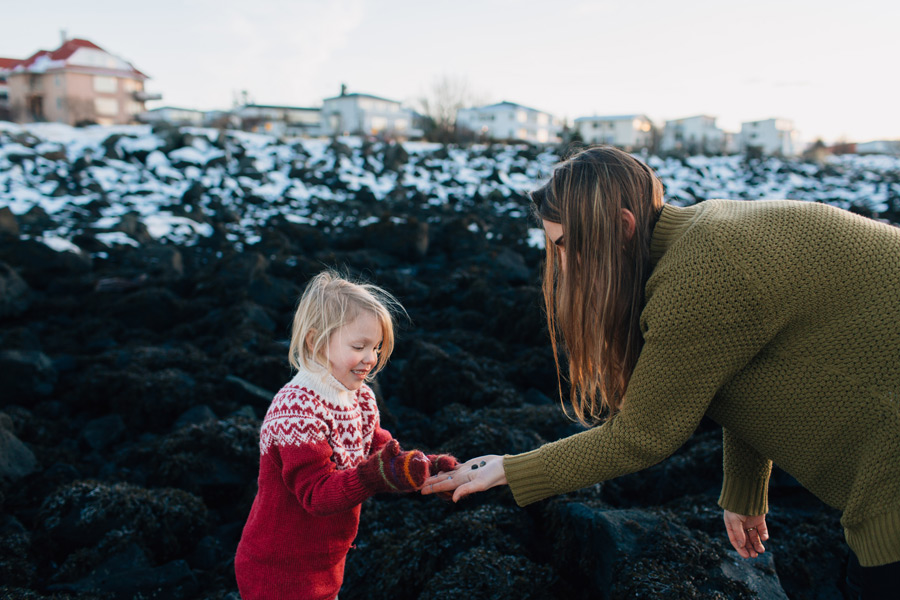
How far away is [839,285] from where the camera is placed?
5.05 ft

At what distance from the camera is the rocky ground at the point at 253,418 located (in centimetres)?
277

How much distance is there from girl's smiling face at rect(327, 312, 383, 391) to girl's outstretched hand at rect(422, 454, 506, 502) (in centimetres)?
39

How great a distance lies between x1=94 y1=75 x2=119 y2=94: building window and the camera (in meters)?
42.7

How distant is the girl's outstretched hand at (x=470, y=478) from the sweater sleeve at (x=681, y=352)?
0.28 metres

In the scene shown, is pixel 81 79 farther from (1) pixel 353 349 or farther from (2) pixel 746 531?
(2) pixel 746 531

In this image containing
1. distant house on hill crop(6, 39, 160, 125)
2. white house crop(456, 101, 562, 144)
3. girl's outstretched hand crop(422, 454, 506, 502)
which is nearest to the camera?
girl's outstretched hand crop(422, 454, 506, 502)

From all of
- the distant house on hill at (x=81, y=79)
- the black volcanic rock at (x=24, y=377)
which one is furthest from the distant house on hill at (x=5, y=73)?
the black volcanic rock at (x=24, y=377)

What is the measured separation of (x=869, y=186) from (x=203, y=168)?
18017 mm

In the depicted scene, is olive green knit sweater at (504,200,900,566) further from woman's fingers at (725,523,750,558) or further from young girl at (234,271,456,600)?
young girl at (234,271,456,600)

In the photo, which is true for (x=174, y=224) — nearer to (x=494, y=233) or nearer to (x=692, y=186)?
(x=494, y=233)

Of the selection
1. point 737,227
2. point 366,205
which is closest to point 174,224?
point 366,205

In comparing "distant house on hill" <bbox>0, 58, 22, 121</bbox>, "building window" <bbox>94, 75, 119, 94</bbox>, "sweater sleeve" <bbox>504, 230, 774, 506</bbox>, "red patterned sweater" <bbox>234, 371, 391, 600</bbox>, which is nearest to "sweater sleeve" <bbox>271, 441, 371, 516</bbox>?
"red patterned sweater" <bbox>234, 371, 391, 600</bbox>

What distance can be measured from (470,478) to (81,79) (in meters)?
48.7

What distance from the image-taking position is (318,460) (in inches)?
73.2
